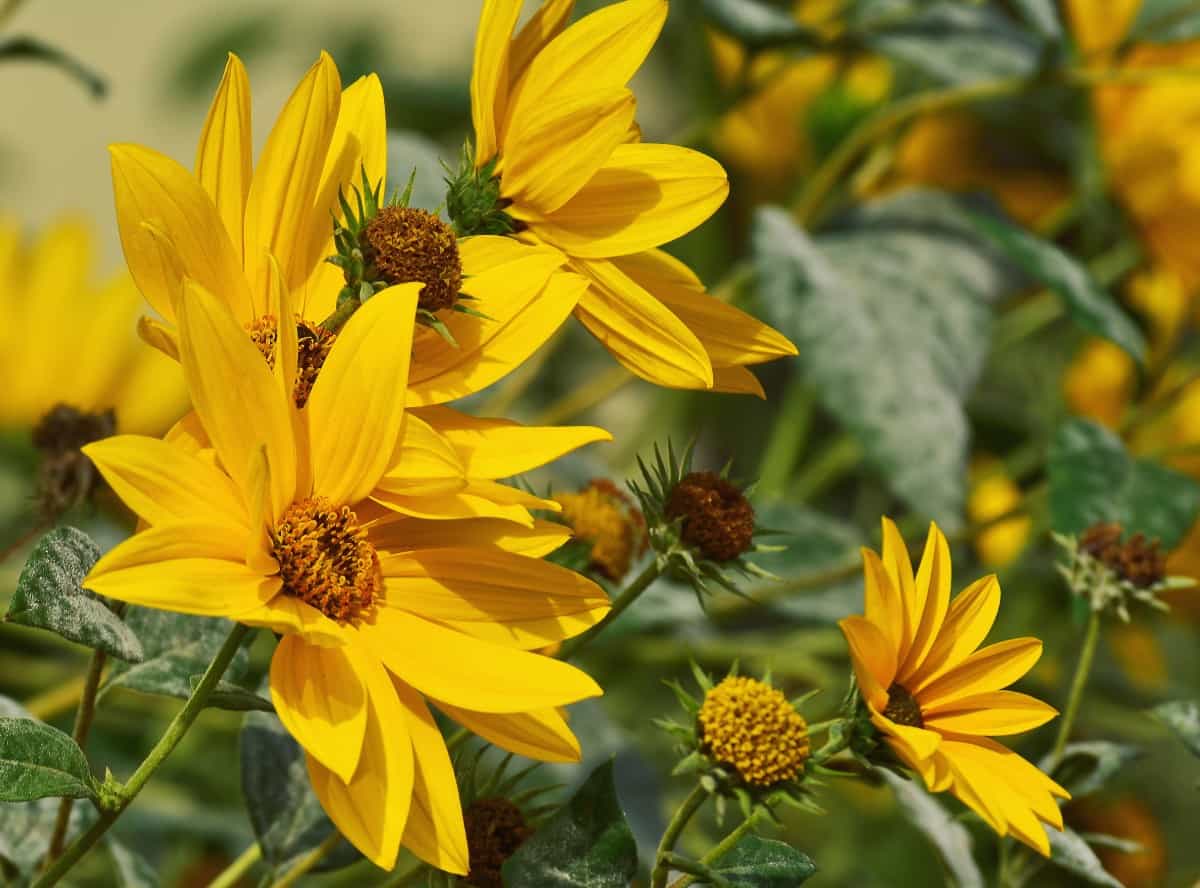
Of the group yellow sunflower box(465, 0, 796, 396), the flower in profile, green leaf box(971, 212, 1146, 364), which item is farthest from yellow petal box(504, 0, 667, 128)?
the flower in profile

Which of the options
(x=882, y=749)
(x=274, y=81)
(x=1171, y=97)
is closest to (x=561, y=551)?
(x=882, y=749)

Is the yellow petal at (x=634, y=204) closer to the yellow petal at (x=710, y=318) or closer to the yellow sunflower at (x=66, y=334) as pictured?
the yellow petal at (x=710, y=318)

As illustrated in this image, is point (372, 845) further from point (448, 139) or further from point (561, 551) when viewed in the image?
point (448, 139)

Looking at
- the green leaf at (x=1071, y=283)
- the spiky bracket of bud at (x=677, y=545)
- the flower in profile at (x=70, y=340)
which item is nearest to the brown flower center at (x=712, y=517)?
the spiky bracket of bud at (x=677, y=545)

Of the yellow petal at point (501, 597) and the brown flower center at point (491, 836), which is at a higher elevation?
the yellow petal at point (501, 597)

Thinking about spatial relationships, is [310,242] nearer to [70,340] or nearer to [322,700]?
[322,700]

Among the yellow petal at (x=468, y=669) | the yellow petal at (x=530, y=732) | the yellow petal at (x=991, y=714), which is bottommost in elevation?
the yellow petal at (x=991, y=714)

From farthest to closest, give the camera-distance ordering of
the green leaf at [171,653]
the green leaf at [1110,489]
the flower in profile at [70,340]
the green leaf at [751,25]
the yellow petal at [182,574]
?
the flower in profile at [70,340], the green leaf at [751,25], the green leaf at [1110,489], the green leaf at [171,653], the yellow petal at [182,574]
